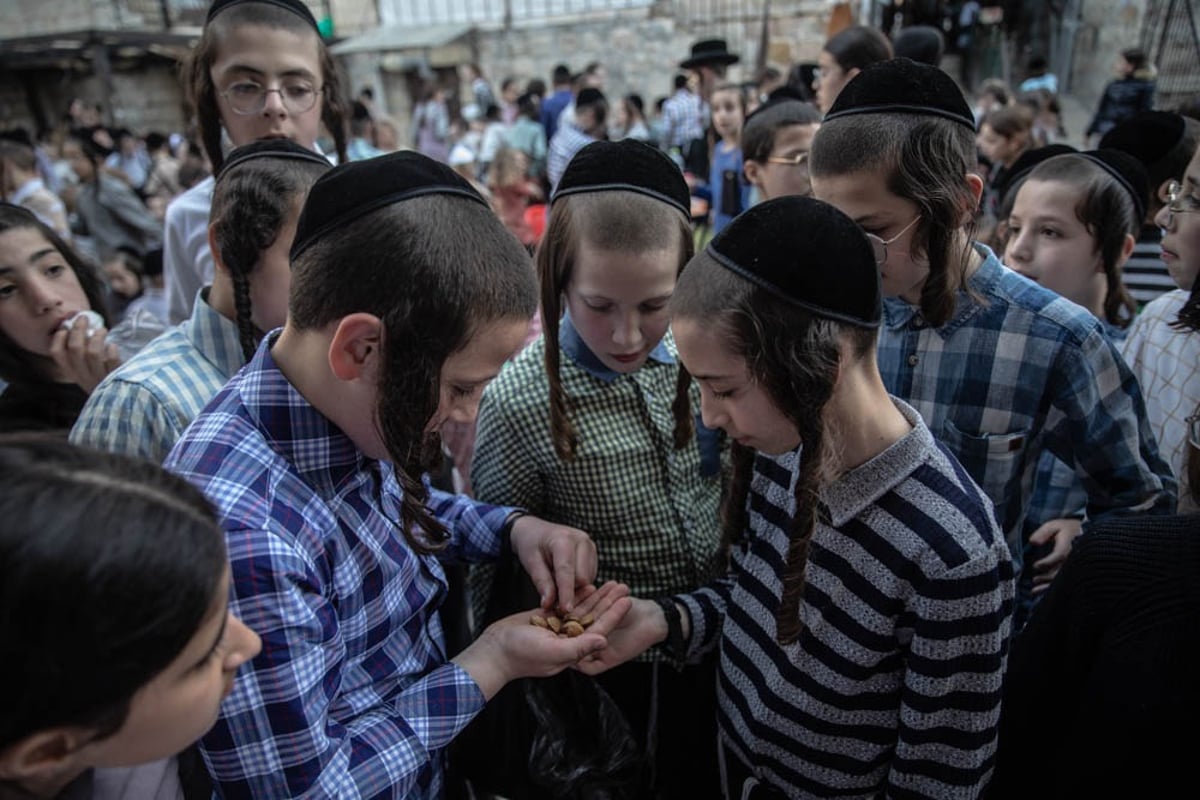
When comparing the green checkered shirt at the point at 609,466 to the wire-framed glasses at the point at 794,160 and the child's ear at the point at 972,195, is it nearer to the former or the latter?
the child's ear at the point at 972,195

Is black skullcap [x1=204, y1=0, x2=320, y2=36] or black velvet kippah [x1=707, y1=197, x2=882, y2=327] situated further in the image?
black skullcap [x1=204, y1=0, x2=320, y2=36]

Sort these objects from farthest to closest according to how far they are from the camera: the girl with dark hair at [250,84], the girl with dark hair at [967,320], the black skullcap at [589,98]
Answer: the black skullcap at [589,98], the girl with dark hair at [250,84], the girl with dark hair at [967,320]

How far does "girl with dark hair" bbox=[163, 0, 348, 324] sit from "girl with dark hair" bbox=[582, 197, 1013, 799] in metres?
1.81

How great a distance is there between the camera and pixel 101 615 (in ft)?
2.60

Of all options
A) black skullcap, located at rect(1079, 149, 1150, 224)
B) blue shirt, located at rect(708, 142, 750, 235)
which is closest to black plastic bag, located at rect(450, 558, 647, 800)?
black skullcap, located at rect(1079, 149, 1150, 224)

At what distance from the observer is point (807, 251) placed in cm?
121

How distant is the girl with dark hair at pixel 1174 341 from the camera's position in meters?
2.04

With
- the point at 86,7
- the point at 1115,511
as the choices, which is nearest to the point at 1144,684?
the point at 1115,511

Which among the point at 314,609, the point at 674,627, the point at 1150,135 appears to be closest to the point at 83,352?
the point at 314,609

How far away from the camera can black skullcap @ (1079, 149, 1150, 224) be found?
8.08ft

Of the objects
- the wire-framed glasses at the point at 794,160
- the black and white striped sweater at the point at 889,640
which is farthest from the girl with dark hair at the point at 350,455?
the wire-framed glasses at the point at 794,160

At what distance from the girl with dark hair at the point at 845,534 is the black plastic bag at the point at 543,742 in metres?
0.50

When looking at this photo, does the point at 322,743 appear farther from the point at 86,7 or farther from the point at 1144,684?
the point at 86,7

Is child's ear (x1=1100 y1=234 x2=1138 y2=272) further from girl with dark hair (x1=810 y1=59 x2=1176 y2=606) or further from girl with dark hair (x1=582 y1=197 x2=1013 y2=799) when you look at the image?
girl with dark hair (x1=582 y1=197 x2=1013 y2=799)
